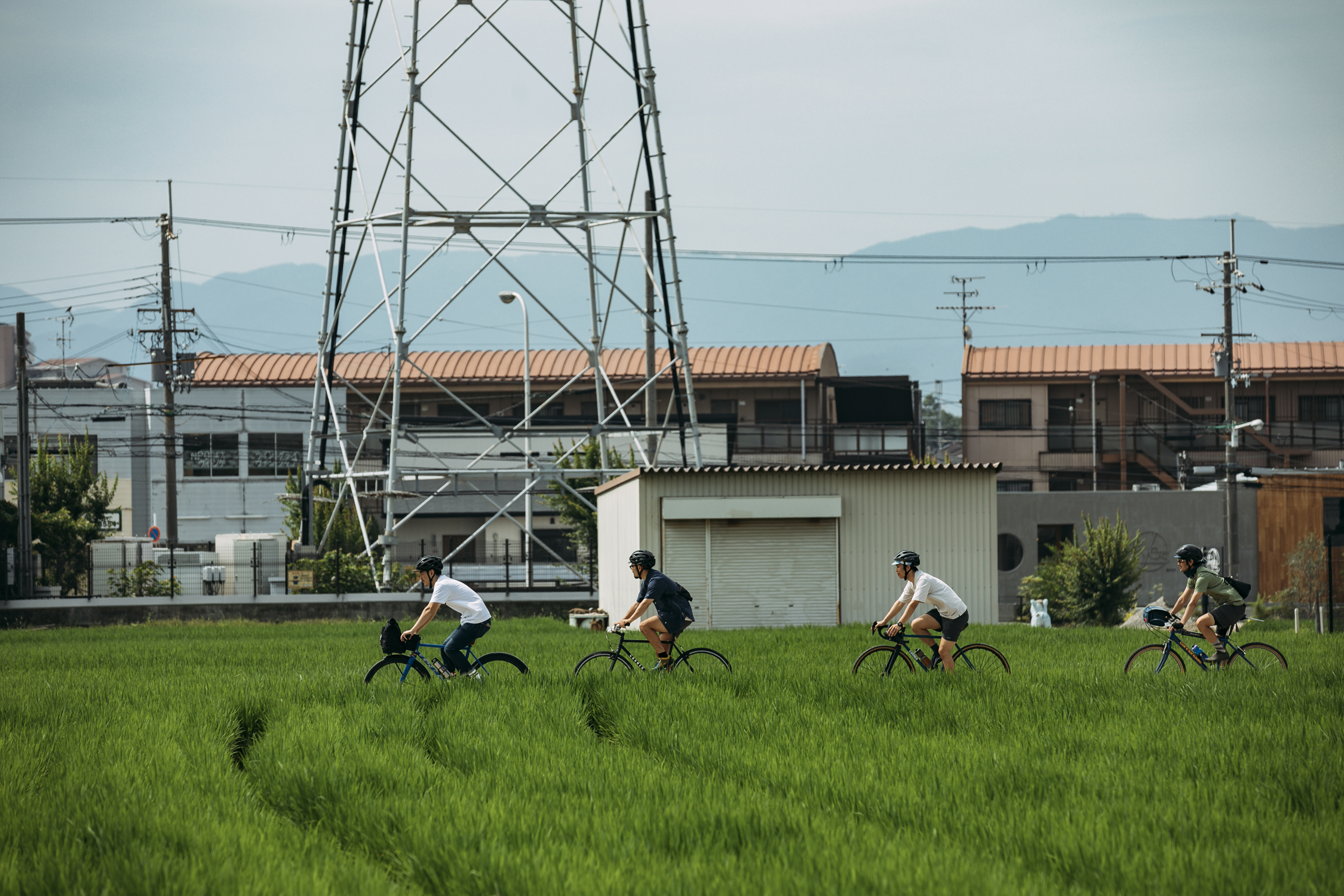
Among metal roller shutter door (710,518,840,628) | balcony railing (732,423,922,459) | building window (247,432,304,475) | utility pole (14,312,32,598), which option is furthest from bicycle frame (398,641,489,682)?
balcony railing (732,423,922,459)

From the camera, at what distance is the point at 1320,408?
63.3m

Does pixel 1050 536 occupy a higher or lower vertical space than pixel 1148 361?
lower

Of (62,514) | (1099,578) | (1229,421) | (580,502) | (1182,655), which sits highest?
(1229,421)

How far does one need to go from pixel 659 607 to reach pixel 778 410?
5060 centimetres

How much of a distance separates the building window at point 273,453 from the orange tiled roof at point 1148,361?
101 ft

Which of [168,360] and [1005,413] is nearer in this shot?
[168,360]

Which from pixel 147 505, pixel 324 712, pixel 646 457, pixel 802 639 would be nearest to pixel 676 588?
pixel 324 712

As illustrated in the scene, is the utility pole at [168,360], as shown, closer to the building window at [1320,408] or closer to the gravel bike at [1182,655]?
the gravel bike at [1182,655]

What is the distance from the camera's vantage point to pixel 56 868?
6.95 meters

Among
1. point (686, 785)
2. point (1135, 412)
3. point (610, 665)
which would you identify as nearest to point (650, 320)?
point (610, 665)

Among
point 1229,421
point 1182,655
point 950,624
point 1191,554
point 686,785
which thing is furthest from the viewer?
point 1229,421

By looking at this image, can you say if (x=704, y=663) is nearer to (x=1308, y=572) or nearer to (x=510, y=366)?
(x=1308, y=572)

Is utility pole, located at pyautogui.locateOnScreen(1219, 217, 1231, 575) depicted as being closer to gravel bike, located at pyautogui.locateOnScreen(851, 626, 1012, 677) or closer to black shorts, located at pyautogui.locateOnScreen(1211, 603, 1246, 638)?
black shorts, located at pyautogui.locateOnScreen(1211, 603, 1246, 638)

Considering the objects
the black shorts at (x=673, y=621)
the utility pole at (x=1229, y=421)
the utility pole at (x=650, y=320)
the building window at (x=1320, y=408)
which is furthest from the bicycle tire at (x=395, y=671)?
the building window at (x=1320, y=408)
